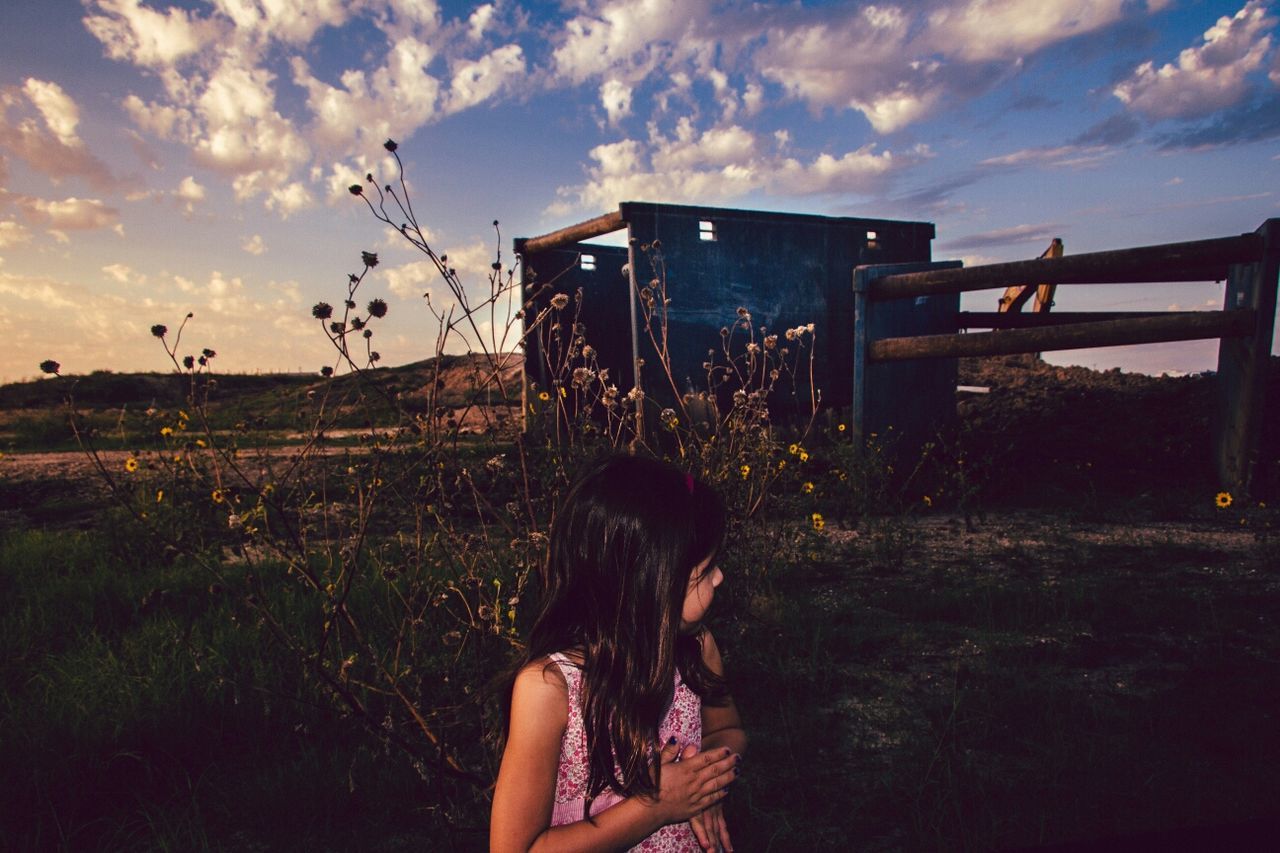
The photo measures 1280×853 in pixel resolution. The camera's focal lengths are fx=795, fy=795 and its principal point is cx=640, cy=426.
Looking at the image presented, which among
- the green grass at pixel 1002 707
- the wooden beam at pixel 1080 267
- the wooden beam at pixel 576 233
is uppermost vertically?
the wooden beam at pixel 576 233

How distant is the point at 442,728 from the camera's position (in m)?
2.06

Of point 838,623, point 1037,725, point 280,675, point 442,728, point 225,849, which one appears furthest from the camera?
point 838,623

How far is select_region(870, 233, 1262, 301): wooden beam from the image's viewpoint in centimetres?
580

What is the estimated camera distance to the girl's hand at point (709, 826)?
1.44 meters

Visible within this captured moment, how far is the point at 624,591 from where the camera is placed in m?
1.39

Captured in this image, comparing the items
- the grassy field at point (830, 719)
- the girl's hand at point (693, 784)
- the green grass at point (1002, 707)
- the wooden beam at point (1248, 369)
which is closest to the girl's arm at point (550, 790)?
the girl's hand at point (693, 784)

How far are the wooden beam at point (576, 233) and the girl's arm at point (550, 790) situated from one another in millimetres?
7159

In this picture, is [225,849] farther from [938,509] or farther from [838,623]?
[938,509]

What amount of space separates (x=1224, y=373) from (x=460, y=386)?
46.1ft

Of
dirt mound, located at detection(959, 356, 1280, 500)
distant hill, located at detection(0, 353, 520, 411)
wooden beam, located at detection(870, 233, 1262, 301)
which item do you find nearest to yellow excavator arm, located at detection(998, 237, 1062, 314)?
dirt mound, located at detection(959, 356, 1280, 500)

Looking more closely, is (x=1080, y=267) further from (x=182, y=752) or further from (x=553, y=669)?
(x=182, y=752)

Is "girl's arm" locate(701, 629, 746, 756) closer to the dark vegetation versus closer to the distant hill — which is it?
the dark vegetation

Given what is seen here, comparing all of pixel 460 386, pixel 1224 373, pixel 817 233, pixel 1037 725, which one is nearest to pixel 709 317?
pixel 817 233

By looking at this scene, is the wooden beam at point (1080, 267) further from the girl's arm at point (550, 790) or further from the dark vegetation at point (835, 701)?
the girl's arm at point (550, 790)
